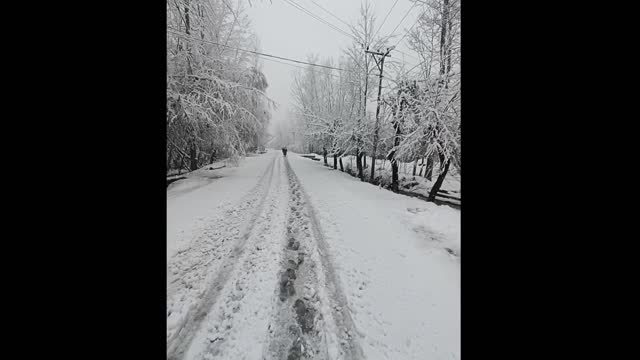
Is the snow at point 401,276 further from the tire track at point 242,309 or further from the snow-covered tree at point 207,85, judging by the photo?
the snow-covered tree at point 207,85

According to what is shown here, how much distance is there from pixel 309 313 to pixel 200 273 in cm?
183

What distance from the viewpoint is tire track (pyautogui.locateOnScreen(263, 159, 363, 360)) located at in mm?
2025

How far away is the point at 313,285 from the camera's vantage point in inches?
115

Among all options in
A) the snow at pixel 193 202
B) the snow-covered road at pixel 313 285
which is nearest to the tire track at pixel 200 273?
the snow-covered road at pixel 313 285

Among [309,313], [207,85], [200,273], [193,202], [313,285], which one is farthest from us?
[207,85]

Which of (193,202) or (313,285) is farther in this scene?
(193,202)

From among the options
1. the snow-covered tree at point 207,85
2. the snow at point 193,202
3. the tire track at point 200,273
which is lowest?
the tire track at point 200,273

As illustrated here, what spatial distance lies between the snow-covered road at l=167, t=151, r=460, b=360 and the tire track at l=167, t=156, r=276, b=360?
0.01m

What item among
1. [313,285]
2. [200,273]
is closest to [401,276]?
[313,285]

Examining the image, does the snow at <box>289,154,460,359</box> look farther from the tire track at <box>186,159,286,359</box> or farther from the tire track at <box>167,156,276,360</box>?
the tire track at <box>167,156,276,360</box>

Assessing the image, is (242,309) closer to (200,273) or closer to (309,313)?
(309,313)

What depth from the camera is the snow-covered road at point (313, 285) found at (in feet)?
6.88

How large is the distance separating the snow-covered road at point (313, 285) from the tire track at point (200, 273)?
1 cm

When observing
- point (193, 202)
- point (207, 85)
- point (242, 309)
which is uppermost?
point (207, 85)
